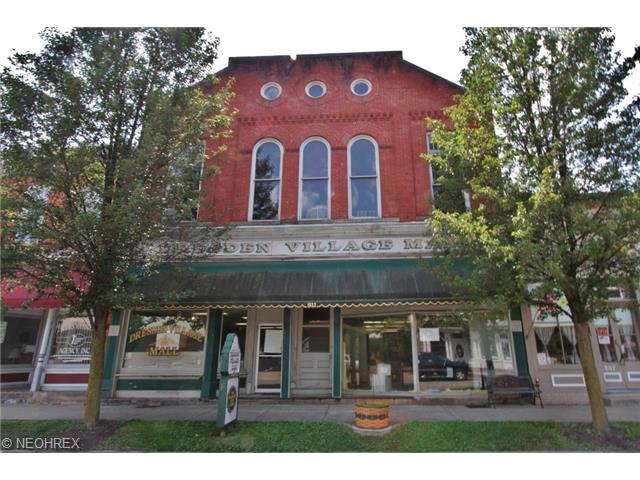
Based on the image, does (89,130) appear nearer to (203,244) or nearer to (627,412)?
(203,244)

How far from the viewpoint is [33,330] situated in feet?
42.5

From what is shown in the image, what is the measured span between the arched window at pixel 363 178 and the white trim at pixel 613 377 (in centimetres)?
761

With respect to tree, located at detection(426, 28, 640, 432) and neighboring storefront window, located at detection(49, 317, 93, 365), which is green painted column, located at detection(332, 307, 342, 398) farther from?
neighboring storefront window, located at detection(49, 317, 93, 365)

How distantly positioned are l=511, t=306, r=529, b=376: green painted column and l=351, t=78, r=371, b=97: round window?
8260 mm

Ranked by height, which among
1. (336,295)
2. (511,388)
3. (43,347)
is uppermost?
(336,295)

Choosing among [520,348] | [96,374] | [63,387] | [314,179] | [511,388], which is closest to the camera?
[96,374]

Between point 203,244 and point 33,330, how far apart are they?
315 inches

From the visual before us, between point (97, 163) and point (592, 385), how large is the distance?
35.5 feet

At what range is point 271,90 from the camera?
533 inches

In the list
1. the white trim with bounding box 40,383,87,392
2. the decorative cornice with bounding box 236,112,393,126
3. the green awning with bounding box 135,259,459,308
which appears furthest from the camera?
the decorative cornice with bounding box 236,112,393,126

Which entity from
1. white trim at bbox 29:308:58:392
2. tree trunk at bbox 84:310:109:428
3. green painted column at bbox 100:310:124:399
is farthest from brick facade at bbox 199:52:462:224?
white trim at bbox 29:308:58:392

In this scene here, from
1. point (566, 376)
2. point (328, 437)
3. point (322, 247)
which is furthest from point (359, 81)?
point (328, 437)

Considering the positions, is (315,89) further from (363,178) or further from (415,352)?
(415,352)

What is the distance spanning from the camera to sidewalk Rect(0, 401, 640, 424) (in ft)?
27.9
